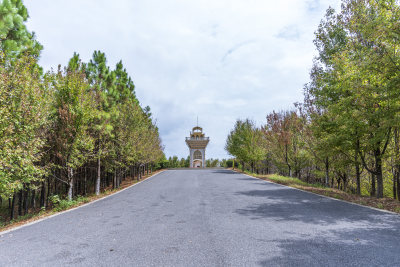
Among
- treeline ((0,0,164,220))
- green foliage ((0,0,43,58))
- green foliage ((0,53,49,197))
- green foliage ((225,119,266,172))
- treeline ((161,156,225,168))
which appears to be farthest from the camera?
treeline ((161,156,225,168))

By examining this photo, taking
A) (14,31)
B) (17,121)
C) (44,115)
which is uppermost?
(14,31)

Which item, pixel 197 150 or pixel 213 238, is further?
pixel 197 150

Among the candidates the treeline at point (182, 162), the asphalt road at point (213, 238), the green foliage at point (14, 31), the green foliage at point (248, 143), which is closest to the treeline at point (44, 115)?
the green foliage at point (14, 31)

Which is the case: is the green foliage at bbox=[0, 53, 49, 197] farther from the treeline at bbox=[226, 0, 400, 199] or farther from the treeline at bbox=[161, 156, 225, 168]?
the treeline at bbox=[161, 156, 225, 168]

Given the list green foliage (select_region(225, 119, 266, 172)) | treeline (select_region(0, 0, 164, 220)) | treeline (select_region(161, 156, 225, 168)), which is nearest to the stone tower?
treeline (select_region(161, 156, 225, 168))

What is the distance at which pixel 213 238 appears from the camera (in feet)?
15.6

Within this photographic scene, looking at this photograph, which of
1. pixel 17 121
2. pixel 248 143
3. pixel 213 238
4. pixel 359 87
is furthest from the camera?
pixel 248 143

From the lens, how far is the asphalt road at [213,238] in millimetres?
3736

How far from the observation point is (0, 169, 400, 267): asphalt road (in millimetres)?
3736

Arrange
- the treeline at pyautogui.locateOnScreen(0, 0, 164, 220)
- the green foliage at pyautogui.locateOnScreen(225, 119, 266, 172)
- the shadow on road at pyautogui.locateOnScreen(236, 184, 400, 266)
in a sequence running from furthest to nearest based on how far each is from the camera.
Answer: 1. the green foliage at pyautogui.locateOnScreen(225, 119, 266, 172)
2. the treeline at pyautogui.locateOnScreen(0, 0, 164, 220)
3. the shadow on road at pyautogui.locateOnScreen(236, 184, 400, 266)

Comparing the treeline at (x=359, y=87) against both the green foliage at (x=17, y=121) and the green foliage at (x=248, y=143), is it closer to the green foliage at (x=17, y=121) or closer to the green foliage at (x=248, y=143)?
the green foliage at (x=248, y=143)

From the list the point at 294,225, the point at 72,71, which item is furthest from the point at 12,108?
the point at 294,225

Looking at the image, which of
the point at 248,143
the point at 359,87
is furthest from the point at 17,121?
the point at 248,143

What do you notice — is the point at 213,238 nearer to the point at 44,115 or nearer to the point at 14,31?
the point at 44,115
